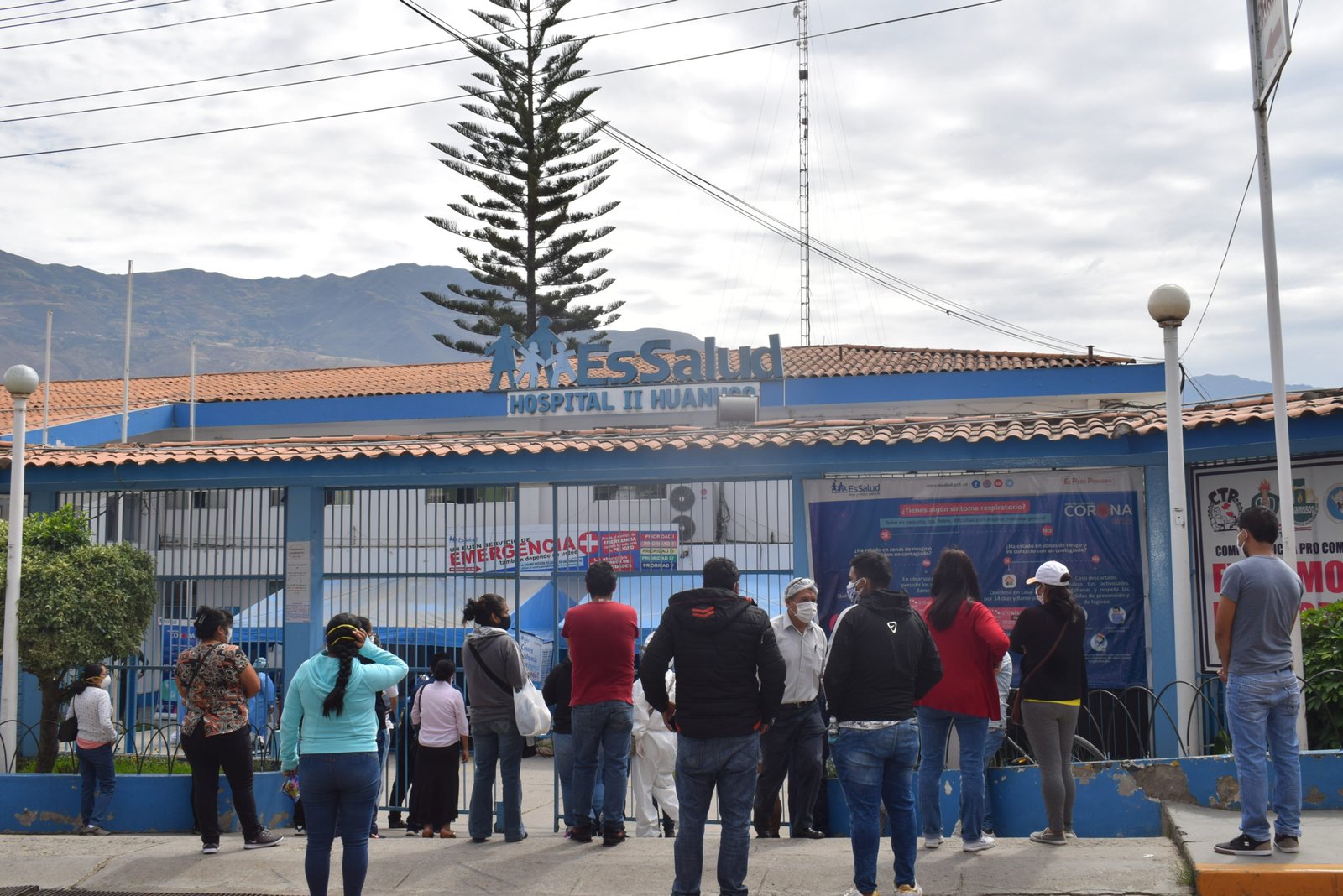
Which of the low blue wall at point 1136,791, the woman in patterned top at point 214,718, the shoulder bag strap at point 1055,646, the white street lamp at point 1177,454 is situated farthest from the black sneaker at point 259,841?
the white street lamp at point 1177,454

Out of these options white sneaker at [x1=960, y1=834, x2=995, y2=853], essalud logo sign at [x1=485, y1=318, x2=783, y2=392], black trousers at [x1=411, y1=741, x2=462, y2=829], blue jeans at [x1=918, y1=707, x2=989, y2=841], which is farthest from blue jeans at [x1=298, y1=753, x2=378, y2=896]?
essalud logo sign at [x1=485, y1=318, x2=783, y2=392]

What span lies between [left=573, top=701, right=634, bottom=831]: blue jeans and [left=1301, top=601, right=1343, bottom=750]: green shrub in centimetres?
403

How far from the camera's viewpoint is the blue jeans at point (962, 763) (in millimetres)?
5953

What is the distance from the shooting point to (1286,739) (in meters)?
5.32

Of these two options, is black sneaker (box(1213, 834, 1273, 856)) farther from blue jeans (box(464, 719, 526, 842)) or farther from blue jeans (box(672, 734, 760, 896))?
blue jeans (box(464, 719, 526, 842))

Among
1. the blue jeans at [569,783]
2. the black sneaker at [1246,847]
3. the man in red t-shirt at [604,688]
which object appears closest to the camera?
the black sneaker at [1246,847]

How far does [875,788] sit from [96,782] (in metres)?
5.69

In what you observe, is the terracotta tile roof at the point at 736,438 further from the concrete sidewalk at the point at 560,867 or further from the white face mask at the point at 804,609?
the concrete sidewalk at the point at 560,867

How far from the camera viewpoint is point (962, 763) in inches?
237

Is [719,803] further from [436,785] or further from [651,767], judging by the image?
[436,785]

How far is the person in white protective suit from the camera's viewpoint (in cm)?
772

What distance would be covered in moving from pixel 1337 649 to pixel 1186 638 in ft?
2.81

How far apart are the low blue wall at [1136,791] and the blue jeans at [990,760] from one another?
24mm

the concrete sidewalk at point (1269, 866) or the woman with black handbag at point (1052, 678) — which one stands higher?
the woman with black handbag at point (1052, 678)
